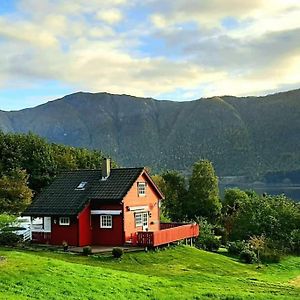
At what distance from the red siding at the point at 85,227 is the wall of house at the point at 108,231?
0.36 meters

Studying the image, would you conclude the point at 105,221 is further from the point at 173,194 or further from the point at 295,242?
the point at 173,194

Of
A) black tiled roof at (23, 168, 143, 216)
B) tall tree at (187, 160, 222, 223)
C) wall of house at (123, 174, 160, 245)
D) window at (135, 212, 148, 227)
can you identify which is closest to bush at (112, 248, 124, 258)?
wall of house at (123, 174, 160, 245)

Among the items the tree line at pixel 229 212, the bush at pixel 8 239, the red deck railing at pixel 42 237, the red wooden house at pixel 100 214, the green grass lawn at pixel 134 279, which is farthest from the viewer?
the tree line at pixel 229 212

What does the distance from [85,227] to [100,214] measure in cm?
151

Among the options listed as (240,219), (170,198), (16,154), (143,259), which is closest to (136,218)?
(143,259)

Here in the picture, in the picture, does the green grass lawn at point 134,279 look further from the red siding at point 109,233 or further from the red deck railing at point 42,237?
the red deck railing at point 42,237

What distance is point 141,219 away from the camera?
1638 inches

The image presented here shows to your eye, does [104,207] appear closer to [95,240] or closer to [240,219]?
[95,240]

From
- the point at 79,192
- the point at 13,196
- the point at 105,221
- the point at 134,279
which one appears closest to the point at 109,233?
the point at 105,221

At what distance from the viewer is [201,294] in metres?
22.7

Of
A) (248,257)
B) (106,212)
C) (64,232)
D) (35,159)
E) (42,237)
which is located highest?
(35,159)

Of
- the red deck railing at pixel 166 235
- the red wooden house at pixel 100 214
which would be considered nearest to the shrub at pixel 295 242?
the red deck railing at pixel 166 235

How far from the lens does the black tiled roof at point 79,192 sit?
39312 mm

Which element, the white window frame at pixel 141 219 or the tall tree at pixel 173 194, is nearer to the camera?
the white window frame at pixel 141 219
